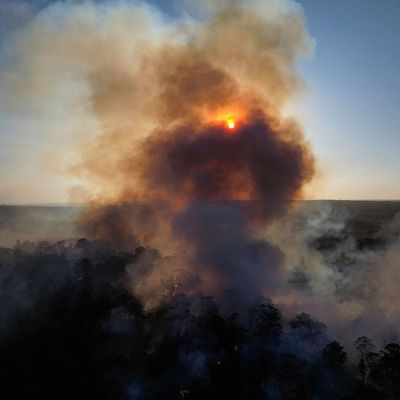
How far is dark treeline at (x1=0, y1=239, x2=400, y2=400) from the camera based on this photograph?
24328 millimetres

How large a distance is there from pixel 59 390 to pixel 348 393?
57.9ft

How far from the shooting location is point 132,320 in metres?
30.6

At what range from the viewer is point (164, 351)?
28.0m

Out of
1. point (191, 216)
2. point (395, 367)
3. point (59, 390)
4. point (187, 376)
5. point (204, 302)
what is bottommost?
point (59, 390)

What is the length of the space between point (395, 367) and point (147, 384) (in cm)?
1462

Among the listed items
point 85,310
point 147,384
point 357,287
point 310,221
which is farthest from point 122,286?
point 310,221

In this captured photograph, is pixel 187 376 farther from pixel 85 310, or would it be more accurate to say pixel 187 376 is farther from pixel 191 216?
pixel 191 216

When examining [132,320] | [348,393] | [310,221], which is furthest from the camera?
[310,221]

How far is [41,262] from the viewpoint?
38.5 m

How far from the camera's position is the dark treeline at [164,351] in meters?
24.3

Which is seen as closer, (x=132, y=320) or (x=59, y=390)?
(x=59, y=390)

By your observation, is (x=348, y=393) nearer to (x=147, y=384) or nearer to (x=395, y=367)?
(x=395, y=367)

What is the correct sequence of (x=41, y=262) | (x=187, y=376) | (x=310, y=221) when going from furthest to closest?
(x=310, y=221) < (x=41, y=262) < (x=187, y=376)

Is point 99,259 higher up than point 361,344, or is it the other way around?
point 99,259
